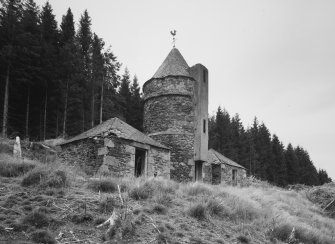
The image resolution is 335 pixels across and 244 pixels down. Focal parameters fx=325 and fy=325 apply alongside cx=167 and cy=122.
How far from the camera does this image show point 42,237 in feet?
17.6

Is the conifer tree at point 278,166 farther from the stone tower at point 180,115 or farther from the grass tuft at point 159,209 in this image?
the grass tuft at point 159,209

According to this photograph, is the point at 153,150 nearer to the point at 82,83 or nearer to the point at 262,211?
the point at 262,211

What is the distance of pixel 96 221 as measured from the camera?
6.41 metres

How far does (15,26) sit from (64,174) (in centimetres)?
1970

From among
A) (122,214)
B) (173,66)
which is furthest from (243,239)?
(173,66)

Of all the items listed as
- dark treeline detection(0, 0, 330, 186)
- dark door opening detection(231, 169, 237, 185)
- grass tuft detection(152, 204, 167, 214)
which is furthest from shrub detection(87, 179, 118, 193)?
dark door opening detection(231, 169, 237, 185)

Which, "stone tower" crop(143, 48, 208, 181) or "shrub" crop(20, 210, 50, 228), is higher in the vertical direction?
"stone tower" crop(143, 48, 208, 181)

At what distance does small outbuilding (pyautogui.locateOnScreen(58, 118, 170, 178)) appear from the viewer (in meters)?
13.9

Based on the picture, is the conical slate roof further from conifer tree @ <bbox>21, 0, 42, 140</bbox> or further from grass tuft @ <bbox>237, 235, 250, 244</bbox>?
grass tuft @ <bbox>237, 235, 250, 244</bbox>

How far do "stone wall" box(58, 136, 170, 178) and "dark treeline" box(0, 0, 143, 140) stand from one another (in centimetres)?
849

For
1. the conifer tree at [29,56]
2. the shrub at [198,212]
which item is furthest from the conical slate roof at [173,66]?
the shrub at [198,212]

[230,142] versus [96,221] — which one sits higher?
[230,142]

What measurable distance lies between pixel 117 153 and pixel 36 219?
811 cm

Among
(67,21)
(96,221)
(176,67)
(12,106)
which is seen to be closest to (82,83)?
(12,106)
